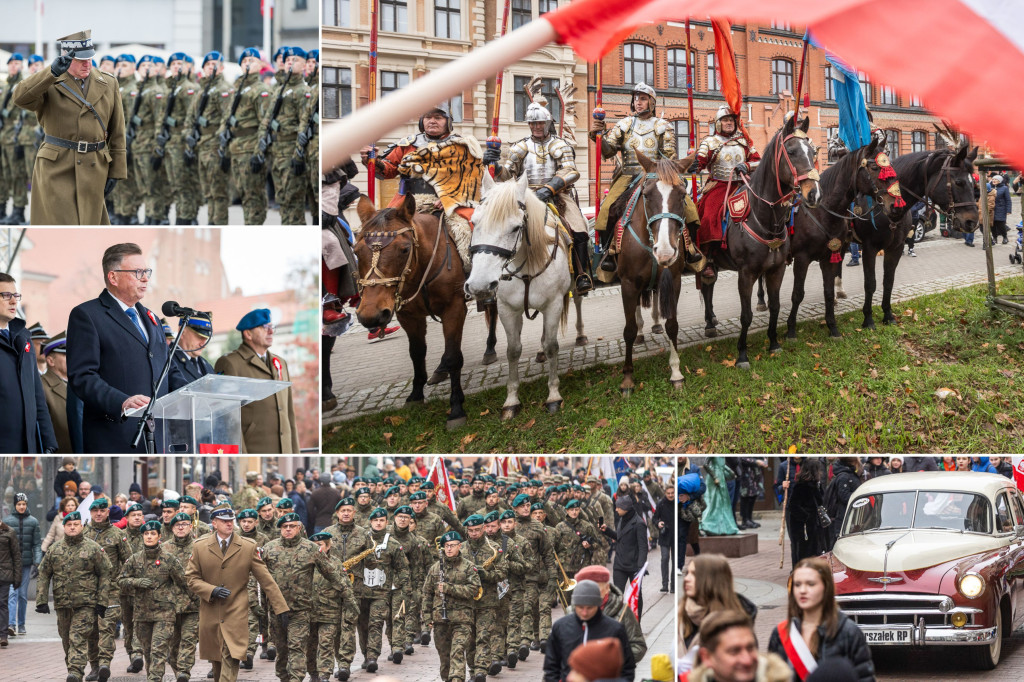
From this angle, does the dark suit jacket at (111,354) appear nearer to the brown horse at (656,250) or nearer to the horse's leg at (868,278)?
the brown horse at (656,250)

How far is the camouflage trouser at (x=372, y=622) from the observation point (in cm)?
884

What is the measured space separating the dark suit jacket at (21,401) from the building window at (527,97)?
4.53 metres

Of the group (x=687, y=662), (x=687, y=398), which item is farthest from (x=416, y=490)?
(x=687, y=662)

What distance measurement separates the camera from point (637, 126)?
30.6 feet

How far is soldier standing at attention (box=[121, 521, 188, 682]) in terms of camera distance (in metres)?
8.77

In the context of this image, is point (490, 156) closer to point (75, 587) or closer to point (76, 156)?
point (76, 156)

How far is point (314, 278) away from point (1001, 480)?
5.64 m

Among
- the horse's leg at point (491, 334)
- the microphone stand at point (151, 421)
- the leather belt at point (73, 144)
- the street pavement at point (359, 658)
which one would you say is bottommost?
the street pavement at point (359, 658)

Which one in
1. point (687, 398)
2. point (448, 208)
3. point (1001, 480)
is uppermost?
point (448, 208)

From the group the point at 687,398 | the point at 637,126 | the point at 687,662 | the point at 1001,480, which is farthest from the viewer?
the point at 637,126

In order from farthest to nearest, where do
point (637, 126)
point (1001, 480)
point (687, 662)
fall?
point (637, 126) → point (1001, 480) → point (687, 662)

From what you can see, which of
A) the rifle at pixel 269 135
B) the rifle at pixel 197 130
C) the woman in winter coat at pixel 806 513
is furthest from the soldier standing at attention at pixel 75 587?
the woman in winter coat at pixel 806 513

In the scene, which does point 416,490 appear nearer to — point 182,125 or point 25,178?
point 182,125

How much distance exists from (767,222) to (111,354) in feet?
19.1
